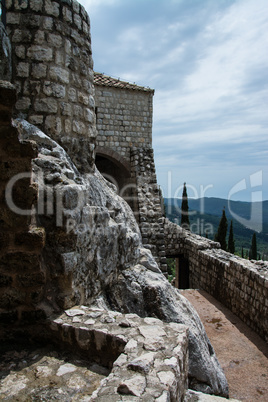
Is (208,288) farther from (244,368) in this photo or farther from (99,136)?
(99,136)

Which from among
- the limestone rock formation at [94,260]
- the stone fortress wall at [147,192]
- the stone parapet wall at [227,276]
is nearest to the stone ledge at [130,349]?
the limestone rock formation at [94,260]

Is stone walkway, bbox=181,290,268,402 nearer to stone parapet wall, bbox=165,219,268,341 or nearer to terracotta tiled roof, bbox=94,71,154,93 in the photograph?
stone parapet wall, bbox=165,219,268,341

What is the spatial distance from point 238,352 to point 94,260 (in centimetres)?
440

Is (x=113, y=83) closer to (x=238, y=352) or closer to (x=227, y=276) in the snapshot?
(x=227, y=276)

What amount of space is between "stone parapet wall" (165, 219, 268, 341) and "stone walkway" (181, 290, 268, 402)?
0.85 feet

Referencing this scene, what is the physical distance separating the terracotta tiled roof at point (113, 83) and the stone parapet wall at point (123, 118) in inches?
4.0

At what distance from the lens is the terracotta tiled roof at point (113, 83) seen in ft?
35.4

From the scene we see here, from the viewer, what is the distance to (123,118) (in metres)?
11.0

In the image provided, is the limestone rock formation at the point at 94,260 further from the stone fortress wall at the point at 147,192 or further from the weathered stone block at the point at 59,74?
the stone fortress wall at the point at 147,192

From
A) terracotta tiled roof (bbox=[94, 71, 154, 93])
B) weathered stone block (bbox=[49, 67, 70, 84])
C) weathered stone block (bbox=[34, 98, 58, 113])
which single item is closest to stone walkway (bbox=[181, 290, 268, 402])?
weathered stone block (bbox=[34, 98, 58, 113])

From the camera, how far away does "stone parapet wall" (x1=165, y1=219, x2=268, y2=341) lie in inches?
271

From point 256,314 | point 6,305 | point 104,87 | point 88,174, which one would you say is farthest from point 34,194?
point 104,87

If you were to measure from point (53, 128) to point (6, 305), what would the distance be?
215 cm

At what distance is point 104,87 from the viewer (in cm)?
1077
